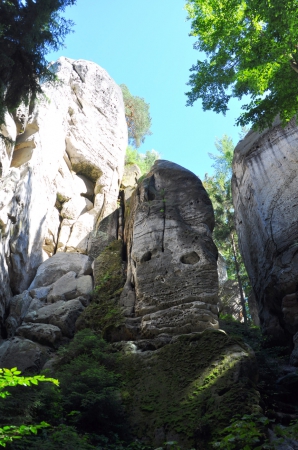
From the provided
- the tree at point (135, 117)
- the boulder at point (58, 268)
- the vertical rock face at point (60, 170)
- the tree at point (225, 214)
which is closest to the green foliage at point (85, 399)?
the vertical rock face at point (60, 170)

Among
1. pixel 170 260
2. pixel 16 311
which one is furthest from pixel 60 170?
pixel 170 260

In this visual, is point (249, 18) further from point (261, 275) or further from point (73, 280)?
point (73, 280)

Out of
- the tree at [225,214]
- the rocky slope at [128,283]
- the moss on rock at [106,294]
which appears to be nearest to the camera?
the rocky slope at [128,283]

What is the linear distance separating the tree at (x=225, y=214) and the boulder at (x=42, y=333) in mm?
9401

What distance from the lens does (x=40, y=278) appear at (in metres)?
15.9

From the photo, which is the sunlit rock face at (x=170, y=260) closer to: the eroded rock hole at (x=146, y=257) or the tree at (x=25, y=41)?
the eroded rock hole at (x=146, y=257)

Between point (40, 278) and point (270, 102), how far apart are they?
35.5 feet

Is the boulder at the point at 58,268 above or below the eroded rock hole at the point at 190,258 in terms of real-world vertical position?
above

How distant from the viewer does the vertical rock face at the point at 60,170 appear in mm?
14609

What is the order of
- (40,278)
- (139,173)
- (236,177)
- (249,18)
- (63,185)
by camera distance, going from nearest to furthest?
(249,18)
(40,278)
(236,177)
(63,185)
(139,173)

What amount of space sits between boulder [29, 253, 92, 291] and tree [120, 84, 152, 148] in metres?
18.0

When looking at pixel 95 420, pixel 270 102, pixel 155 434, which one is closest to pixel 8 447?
pixel 95 420

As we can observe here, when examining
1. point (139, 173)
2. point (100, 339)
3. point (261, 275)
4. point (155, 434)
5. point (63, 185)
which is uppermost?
point (139, 173)

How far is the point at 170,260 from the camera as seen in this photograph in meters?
12.4
